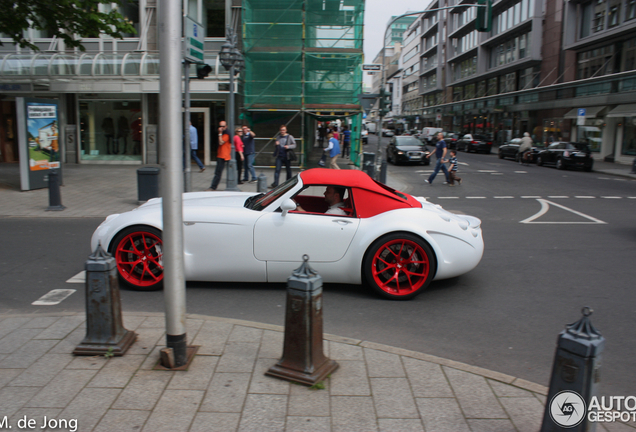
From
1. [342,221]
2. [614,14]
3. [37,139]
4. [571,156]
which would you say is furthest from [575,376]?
[614,14]

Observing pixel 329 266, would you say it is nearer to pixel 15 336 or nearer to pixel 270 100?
pixel 15 336

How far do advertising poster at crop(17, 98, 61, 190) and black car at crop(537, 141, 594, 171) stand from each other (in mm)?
21944

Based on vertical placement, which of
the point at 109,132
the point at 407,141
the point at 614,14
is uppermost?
the point at 614,14

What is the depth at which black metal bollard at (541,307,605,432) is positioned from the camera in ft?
8.98

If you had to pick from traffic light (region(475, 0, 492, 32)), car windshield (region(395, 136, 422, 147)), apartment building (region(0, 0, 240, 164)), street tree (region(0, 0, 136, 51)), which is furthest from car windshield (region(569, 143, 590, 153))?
street tree (region(0, 0, 136, 51))

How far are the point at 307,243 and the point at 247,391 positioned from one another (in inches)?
87.7

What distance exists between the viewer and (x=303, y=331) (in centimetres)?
362

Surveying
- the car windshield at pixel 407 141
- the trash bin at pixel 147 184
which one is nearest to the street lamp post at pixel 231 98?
the trash bin at pixel 147 184

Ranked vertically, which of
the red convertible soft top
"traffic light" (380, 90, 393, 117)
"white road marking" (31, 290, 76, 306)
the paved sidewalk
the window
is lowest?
"white road marking" (31, 290, 76, 306)

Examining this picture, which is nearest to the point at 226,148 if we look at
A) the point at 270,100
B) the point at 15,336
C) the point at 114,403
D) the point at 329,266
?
the point at 270,100

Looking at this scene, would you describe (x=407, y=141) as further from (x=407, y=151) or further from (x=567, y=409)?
(x=567, y=409)

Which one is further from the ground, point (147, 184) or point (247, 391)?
point (147, 184)

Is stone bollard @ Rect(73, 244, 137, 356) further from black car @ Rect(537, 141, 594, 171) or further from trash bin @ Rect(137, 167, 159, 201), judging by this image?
black car @ Rect(537, 141, 594, 171)

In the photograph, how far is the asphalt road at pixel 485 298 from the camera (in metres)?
4.40
